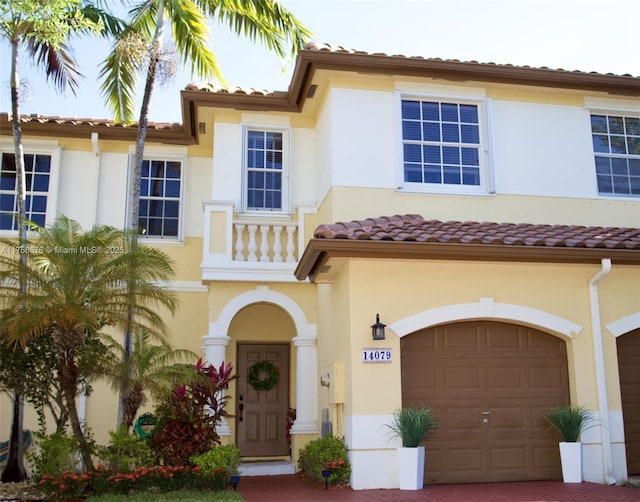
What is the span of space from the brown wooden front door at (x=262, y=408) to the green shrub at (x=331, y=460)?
14.8ft

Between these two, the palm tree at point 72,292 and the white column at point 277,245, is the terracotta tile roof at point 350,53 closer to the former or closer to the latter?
the white column at point 277,245

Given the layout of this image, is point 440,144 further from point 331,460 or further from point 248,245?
point 331,460

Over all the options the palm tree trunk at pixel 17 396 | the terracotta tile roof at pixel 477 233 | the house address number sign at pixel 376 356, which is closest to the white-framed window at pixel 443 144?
the terracotta tile roof at pixel 477 233

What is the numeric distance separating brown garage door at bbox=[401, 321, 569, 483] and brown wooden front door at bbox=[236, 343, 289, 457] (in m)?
5.15

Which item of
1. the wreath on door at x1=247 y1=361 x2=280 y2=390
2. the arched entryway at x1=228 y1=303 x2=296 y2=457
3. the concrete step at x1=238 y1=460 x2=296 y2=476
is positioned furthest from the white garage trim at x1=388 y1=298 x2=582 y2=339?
the wreath on door at x1=247 y1=361 x2=280 y2=390

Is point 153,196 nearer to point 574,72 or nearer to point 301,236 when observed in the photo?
point 301,236

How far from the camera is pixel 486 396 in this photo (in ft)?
34.3

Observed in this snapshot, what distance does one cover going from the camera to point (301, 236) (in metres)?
13.1

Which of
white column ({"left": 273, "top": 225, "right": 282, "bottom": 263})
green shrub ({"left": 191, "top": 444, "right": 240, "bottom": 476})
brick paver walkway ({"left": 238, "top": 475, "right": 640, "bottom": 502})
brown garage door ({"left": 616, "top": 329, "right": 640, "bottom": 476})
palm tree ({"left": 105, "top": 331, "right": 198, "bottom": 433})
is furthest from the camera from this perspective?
white column ({"left": 273, "top": 225, "right": 282, "bottom": 263})

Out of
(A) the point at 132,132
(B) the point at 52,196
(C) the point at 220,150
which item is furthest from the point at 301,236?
(B) the point at 52,196

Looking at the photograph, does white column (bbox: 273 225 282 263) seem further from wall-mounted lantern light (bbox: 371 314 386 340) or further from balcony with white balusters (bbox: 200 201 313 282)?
wall-mounted lantern light (bbox: 371 314 386 340)

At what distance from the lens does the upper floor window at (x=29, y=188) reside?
14.3 meters

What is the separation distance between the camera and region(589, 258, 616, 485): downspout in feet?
33.7

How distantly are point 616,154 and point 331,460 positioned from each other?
27.4 feet
